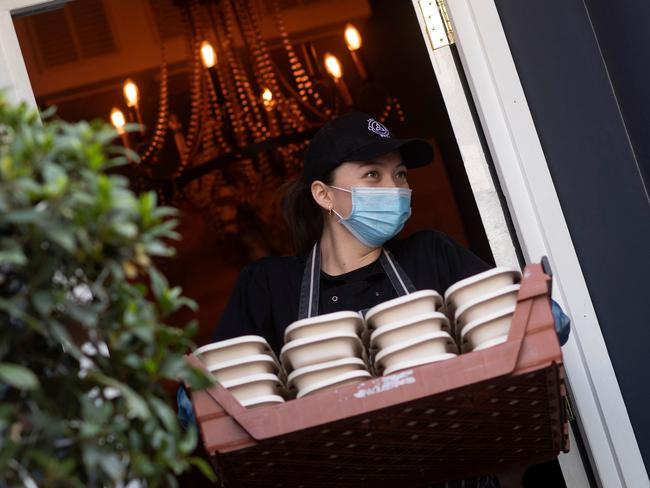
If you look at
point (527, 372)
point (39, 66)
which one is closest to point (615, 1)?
point (527, 372)

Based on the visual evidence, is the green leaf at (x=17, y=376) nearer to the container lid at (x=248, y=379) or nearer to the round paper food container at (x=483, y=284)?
the container lid at (x=248, y=379)

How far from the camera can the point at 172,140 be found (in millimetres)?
6590

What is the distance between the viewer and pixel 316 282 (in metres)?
3.02

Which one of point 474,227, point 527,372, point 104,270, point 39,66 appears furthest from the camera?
point 39,66

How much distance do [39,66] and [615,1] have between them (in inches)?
155

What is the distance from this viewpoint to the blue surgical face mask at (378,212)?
2982 millimetres

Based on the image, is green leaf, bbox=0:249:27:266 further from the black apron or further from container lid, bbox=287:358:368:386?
the black apron

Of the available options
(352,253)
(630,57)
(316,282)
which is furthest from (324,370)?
(630,57)

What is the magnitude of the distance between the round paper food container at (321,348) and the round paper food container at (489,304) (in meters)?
0.24

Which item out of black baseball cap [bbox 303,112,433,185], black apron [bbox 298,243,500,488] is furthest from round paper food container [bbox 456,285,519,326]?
black baseball cap [bbox 303,112,433,185]

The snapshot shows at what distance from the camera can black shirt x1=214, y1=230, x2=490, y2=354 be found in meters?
2.94

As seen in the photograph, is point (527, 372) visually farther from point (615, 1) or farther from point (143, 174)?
point (143, 174)

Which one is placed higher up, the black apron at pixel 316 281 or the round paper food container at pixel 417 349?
the black apron at pixel 316 281

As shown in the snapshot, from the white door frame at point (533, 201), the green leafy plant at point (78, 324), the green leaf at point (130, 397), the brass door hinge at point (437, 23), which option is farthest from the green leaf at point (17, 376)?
the brass door hinge at point (437, 23)
